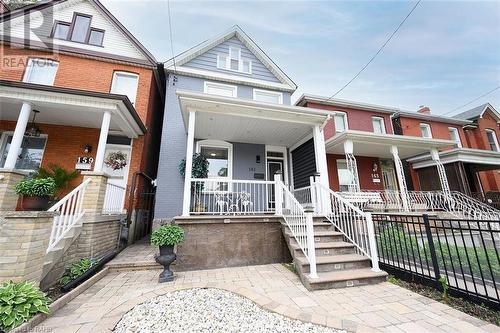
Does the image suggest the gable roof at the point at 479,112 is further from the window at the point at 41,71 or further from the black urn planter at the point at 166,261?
the window at the point at 41,71

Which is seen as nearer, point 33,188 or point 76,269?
point 33,188

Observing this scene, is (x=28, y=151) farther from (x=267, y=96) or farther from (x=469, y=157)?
(x=469, y=157)

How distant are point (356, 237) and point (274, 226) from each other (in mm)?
1885

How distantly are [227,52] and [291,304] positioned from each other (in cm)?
998

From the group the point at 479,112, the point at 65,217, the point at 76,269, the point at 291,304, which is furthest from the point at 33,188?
the point at 479,112

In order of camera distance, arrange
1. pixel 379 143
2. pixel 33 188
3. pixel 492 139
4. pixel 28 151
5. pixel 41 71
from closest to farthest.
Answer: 1. pixel 33 188
2. pixel 28 151
3. pixel 41 71
4. pixel 379 143
5. pixel 492 139

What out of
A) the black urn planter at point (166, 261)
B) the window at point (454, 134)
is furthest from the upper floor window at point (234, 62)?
the window at point (454, 134)

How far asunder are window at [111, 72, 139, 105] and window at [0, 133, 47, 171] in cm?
295

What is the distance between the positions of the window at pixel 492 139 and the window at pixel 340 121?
11631 mm

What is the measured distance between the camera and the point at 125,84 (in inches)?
304

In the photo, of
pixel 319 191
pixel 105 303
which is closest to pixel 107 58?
pixel 105 303

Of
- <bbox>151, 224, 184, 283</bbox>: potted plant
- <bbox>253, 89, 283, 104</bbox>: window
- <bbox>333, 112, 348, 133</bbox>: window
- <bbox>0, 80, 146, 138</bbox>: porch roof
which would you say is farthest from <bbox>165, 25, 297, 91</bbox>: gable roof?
<bbox>151, 224, 184, 283</bbox>: potted plant

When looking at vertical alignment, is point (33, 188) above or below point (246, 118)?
below

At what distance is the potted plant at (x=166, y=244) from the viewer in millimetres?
3814
